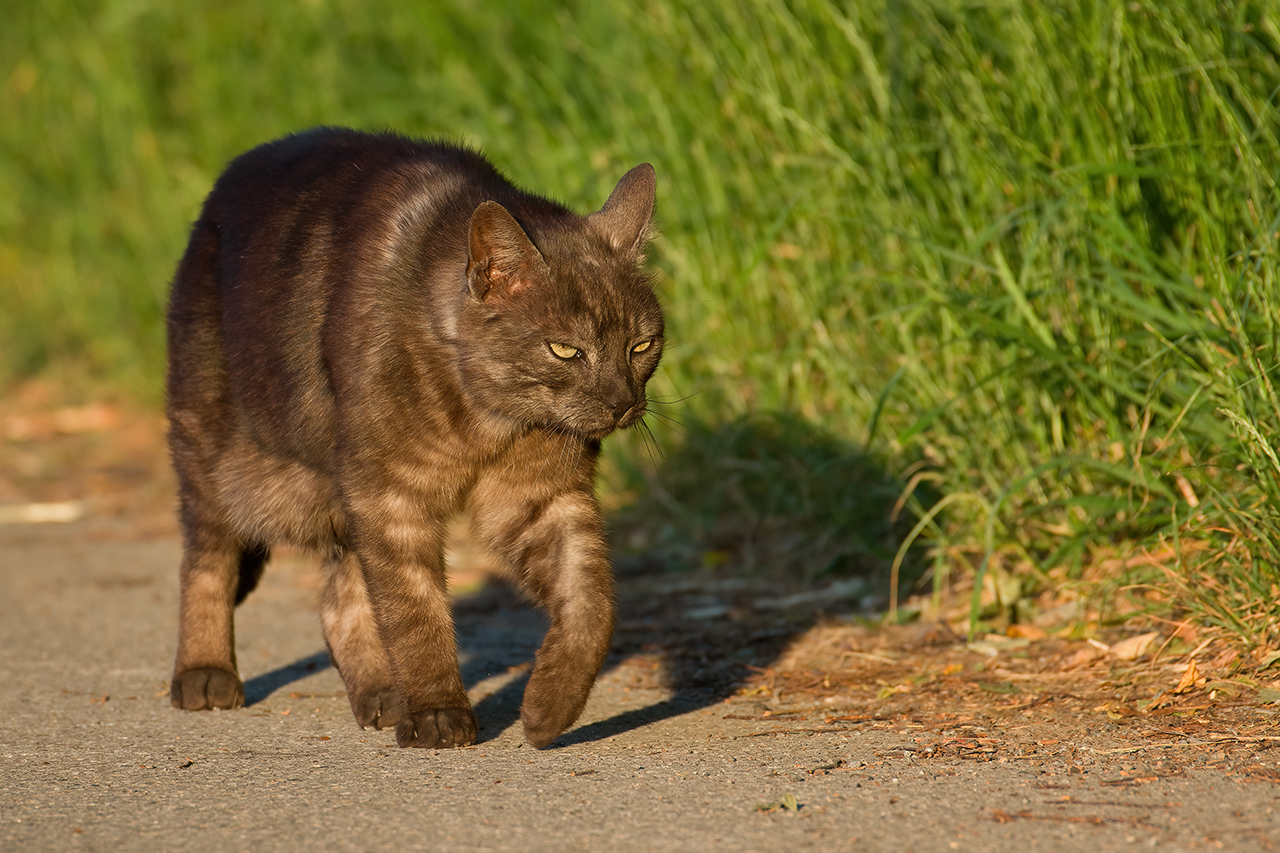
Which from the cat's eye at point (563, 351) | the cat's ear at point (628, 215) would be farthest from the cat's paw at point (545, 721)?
the cat's ear at point (628, 215)

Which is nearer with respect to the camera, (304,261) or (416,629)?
(416,629)

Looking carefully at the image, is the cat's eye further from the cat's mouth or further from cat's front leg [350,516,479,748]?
cat's front leg [350,516,479,748]

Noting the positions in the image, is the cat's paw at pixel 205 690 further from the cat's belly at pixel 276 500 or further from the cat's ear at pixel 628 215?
the cat's ear at pixel 628 215

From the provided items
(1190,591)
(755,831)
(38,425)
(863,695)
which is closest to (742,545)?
(863,695)

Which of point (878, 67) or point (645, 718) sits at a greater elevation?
point (878, 67)

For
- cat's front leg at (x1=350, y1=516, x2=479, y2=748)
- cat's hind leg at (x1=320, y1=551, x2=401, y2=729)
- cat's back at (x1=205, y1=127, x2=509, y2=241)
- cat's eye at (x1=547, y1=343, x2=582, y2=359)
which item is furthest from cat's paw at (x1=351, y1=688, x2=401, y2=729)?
cat's back at (x1=205, y1=127, x2=509, y2=241)

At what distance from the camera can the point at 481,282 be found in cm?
331

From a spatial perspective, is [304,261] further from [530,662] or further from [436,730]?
[530,662]

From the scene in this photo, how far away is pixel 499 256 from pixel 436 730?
1142mm

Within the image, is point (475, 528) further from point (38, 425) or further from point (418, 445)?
point (38, 425)

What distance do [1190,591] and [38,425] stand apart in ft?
24.3

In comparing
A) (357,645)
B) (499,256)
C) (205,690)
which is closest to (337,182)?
(499,256)

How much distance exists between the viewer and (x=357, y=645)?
12.3 feet

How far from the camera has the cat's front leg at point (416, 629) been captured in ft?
10.7
